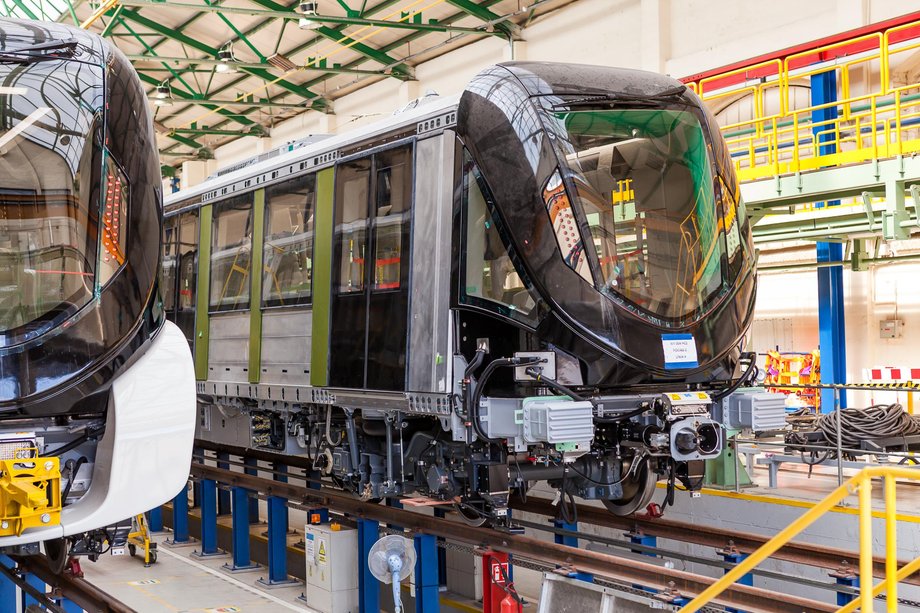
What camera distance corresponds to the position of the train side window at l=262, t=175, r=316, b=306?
888cm

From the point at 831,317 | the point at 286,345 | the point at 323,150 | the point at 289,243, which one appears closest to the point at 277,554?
the point at 286,345

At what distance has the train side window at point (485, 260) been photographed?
273 inches

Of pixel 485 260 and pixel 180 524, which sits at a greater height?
pixel 485 260

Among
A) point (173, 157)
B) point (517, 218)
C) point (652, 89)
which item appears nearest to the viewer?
point (517, 218)

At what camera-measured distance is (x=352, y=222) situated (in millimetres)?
8281

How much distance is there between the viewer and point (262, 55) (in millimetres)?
25047

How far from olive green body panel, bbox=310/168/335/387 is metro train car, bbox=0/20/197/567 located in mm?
3049

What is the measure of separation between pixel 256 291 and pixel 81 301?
444cm

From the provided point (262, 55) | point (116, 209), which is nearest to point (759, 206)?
point (116, 209)

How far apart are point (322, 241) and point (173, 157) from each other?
97.9 feet

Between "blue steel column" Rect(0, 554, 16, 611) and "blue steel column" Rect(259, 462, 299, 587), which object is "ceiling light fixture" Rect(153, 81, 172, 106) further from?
"blue steel column" Rect(0, 554, 16, 611)

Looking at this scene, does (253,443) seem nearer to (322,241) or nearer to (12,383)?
(322,241)

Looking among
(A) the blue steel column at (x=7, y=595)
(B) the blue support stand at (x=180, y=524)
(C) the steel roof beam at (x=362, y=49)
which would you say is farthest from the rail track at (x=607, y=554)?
(C) the steel roof beam at (x=362, y=49)

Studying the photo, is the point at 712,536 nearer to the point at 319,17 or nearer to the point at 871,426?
the point at 871,426
